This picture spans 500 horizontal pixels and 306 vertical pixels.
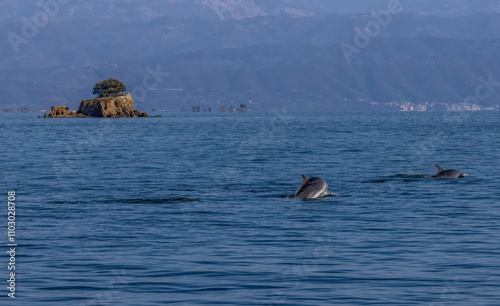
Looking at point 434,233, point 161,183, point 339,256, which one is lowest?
point 339,256

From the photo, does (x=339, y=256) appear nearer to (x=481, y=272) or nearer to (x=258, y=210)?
(x=481, y=272)

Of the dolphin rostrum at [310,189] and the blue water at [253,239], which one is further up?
the dolphin rostrum at [310,189]

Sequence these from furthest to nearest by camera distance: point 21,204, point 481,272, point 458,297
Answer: point 21,204 → point 481,272 → point 458,297

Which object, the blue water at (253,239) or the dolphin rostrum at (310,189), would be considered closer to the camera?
the blue water at (253,239)

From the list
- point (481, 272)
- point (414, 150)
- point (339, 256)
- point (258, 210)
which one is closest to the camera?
point (481, 272)

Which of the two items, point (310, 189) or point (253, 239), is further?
point (310, 189)

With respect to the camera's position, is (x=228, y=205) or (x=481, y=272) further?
(x=228, y=205)

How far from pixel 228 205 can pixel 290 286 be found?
18293 mm

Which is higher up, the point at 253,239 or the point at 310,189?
the point at 310,189

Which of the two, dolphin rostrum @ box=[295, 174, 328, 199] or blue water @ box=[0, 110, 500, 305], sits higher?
dolphin rostrum @ box=[295, 174, 328, 199]

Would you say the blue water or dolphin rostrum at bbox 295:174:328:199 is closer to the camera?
the blue water

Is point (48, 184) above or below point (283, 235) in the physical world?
above

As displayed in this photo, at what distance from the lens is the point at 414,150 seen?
93500 millimetres

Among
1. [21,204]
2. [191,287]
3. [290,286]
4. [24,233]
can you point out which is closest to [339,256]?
[290,286]
